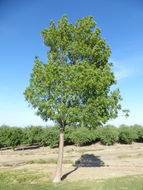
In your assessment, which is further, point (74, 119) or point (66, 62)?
point (66, 62)

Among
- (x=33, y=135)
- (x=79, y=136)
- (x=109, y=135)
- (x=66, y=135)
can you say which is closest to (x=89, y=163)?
(x=79, y=136)

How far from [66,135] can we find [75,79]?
155 ft

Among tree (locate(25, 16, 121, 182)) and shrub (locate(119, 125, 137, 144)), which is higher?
tree (locate(25, 16, 121, 182))

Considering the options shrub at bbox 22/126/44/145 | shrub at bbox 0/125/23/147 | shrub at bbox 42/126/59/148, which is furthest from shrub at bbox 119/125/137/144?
shrub at bbox 0/125/23/147

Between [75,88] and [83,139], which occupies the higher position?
[75,88]

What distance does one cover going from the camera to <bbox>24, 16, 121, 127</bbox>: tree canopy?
1208 centimetres

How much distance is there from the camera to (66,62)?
14312mm

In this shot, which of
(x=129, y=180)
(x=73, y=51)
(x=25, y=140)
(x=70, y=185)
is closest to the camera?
(x=70, y=185)

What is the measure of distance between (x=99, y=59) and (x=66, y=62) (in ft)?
9.74

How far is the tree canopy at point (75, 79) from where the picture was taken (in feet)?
39.6

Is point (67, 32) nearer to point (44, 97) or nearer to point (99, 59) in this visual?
point (99, 59)

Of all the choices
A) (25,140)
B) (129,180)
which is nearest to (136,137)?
(25,140)

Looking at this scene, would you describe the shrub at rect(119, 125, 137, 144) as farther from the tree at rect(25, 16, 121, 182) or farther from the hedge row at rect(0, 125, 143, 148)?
the tree at rect(25, 16, 121, 182)

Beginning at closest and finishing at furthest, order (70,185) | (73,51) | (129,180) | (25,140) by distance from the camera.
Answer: (70,185), (129,180), (73,51), (25,140)
